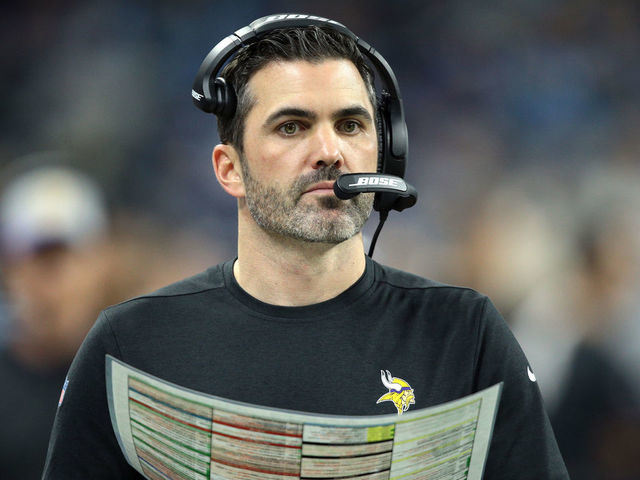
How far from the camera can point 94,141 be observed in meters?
2.93

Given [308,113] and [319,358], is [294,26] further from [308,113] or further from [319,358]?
[319,358]

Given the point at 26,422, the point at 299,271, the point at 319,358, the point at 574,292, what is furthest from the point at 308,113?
the point at 574,292

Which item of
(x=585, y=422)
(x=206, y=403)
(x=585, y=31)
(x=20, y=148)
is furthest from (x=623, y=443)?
(x=20, y=148)

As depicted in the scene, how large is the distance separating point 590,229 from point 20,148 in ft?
7.44

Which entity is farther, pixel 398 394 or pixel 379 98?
pixel 379 98

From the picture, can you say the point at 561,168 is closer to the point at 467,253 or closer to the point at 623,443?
the point at 467,253

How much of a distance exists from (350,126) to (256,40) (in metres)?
0.26

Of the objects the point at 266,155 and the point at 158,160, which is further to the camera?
the point at 158,160

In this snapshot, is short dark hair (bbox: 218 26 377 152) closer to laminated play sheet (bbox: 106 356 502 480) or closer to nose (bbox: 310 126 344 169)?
nose (bbox: 310 126 344 169)

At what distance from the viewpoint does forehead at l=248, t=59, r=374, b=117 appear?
1.35 meters

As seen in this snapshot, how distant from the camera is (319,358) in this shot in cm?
131

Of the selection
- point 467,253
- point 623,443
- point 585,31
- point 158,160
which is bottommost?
point 623,443

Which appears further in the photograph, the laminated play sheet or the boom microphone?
the boom microphone

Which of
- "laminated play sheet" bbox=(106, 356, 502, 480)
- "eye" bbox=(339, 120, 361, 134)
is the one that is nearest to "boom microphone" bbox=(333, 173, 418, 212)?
"eye" bbox=(339, 120, 361, 134)
